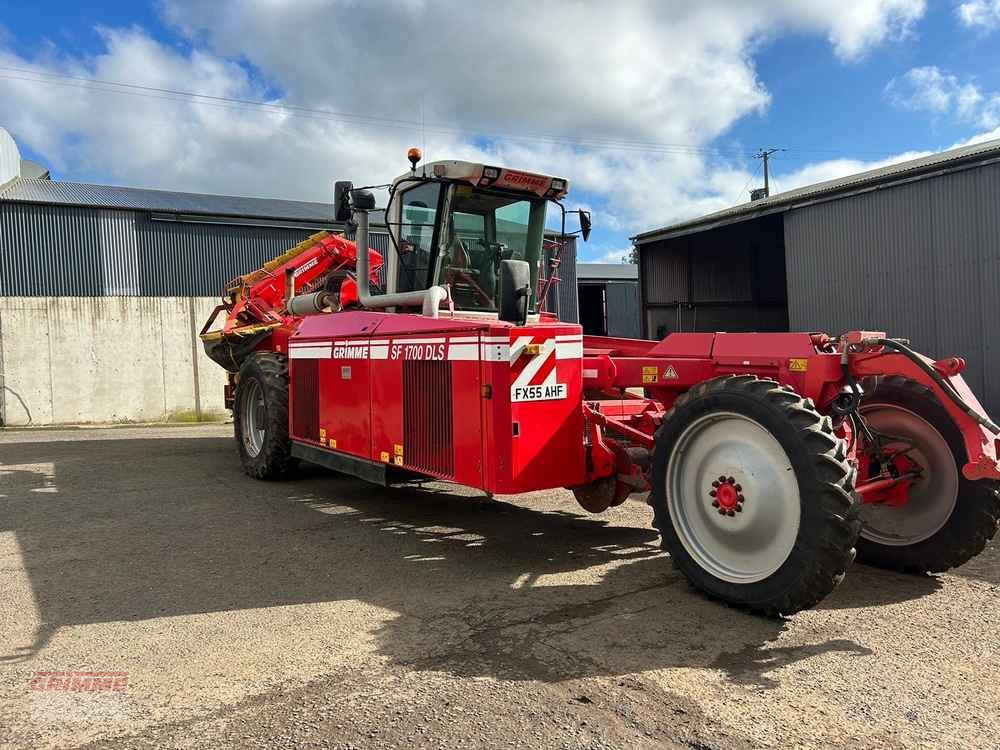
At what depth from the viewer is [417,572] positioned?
5.12 metres

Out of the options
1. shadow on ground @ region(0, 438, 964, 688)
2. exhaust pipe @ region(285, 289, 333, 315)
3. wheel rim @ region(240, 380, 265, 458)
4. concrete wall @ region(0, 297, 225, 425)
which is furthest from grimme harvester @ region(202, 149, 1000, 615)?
concrete wall @ region(0, 297, 225, 425)

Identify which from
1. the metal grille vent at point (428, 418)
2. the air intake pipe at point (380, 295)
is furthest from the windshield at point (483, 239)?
the metal grille vent at point (428, 418)

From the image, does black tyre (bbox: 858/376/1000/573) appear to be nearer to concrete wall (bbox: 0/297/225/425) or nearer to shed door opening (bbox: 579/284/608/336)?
concrete wall (bbox: 0/297/225/425)

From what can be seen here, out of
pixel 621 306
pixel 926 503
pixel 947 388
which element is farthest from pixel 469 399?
pixel 621 306

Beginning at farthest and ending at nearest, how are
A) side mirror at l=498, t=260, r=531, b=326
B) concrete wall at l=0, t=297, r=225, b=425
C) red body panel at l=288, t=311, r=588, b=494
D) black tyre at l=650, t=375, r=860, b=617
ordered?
concrete wall at l=0, t=297, r=225, b=425, red body panel at l=288, t=311, r=588, b=494, side mirror at l=498, t=260, r=531, b=326, black tyre at l=650, t=375, r=860, b=617

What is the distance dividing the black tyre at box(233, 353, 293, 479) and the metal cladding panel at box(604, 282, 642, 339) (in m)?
25.4

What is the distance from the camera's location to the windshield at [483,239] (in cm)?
632

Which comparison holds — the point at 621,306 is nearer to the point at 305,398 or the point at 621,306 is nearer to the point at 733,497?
the point at 305,398

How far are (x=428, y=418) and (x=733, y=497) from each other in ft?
7.80

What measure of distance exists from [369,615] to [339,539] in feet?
5.95

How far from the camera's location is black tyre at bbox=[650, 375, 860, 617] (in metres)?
3.70

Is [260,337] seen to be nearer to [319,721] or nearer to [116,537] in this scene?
[116,537]

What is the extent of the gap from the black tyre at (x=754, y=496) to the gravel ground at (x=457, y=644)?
234 mm

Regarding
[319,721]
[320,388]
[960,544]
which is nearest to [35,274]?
[320,388]
